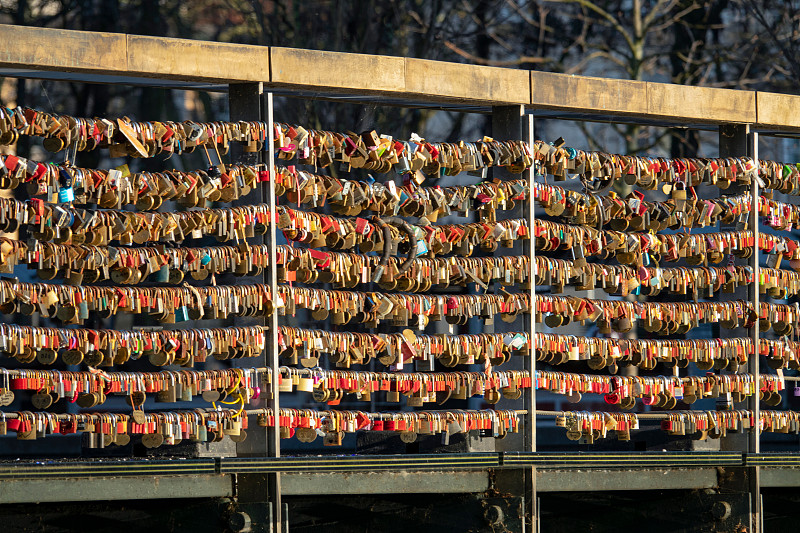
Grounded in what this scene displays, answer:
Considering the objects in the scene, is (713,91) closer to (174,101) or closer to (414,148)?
(414,148)

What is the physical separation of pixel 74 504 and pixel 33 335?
96cm

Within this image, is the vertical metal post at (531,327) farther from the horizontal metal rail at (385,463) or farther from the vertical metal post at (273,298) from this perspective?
the vertical metal post at (273,298)

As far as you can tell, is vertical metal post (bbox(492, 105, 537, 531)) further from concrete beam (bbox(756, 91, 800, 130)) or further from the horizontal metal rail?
concrete beam (bbox(756, 91, 800, 130))

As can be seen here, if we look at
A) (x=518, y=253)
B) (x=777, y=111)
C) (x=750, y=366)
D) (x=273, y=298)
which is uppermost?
(x=777, y=111)

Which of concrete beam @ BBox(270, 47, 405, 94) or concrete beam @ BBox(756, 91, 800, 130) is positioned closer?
concrete beam @ BBox(270, 47, 405, 94)

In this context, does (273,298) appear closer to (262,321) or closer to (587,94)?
(262,321)

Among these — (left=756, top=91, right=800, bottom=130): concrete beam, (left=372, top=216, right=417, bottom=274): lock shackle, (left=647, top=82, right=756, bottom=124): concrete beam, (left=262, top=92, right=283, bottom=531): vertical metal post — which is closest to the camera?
(left=262, top=92, right=283, bottom=531): vertical metal post

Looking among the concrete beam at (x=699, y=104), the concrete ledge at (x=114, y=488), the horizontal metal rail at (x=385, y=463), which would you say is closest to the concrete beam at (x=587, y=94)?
the concrete beam at (x=699, y=104)

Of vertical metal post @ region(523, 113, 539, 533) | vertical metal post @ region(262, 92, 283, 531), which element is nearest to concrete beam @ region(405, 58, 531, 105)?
vertical metal post @ region(523, 113, 539, 533)

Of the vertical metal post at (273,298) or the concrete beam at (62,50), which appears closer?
the concrete beam at (62,50)

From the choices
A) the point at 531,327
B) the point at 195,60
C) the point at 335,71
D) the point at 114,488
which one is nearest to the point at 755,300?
the point at 531,327

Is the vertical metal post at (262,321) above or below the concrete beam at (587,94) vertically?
below

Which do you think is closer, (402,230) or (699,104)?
(402,230)

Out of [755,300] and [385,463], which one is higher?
[755,300]
